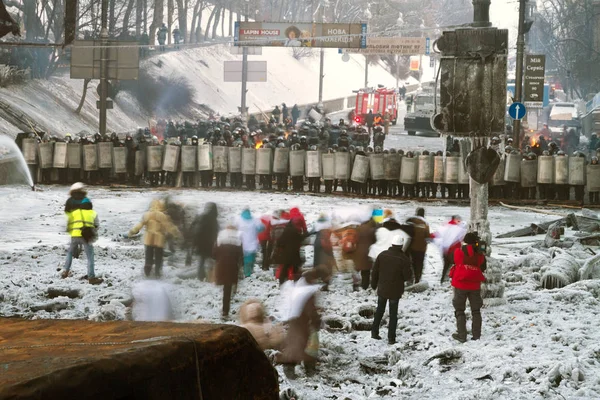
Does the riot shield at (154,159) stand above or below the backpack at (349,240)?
Answer: above

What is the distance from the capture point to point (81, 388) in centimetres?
254

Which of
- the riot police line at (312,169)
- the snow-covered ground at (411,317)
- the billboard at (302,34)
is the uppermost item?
the billboard at (302,34)

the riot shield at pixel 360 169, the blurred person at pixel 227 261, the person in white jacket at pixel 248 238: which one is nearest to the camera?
the blurred person at pixel 227 261

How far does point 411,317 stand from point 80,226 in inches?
193

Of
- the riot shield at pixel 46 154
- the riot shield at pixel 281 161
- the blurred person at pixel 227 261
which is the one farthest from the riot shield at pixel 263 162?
the blurred person at pixel 227 261

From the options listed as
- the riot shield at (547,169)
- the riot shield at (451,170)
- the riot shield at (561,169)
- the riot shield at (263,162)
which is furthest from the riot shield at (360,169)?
the riot shield at (561,169)

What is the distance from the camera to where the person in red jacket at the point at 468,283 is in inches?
452

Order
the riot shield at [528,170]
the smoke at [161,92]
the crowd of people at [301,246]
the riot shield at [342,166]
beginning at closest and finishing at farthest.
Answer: the crowd of people at [301,246]
the riot shield at [528,170]
the riot shield at [342,166]
the smoke at [161,92]

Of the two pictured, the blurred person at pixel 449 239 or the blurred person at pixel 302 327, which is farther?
the blurred person at pixel 449 239

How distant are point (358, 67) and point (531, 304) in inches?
3660

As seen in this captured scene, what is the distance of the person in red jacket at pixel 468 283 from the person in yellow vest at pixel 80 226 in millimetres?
5301

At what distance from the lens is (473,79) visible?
1219 cm

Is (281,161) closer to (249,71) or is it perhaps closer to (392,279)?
(392,279)

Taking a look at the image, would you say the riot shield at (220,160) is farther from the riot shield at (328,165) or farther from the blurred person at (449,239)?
the blurred person at (449,239)
